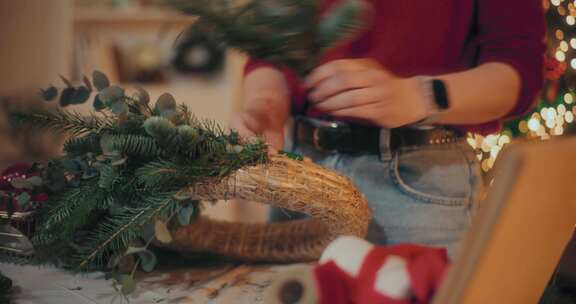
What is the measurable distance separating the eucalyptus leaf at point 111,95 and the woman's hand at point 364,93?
242mm

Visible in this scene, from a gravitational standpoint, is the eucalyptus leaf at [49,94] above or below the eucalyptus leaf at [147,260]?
above

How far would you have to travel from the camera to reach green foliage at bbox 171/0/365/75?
513mm

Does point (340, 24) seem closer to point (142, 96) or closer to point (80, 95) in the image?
point (142, 96)

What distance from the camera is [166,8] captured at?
559mm

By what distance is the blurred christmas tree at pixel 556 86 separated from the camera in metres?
0.72

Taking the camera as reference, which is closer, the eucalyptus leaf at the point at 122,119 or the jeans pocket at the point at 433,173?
the eucalyptus leaf at the point at 122,119

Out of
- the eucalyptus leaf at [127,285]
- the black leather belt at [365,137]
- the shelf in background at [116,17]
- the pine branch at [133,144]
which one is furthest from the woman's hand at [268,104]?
the shelf in background at [116,17]

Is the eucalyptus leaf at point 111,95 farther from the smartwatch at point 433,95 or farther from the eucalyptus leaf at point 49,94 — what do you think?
the smartwatch at point 433,95

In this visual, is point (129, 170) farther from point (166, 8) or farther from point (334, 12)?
point (334, 12)

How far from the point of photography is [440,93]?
676 millimetres

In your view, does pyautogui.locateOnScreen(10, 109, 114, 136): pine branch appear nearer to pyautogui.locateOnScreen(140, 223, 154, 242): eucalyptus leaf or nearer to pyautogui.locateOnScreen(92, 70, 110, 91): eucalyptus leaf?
pyautogui.locateOnScreen(92, 70, 110, 91): eucalyptus leaf

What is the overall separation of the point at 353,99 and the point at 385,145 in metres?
0.16

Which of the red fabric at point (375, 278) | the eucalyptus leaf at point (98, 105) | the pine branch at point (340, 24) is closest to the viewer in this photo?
the red fabric at point (375, 278)

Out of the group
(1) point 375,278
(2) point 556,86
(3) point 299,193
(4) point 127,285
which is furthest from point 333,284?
(2) point 556,86
